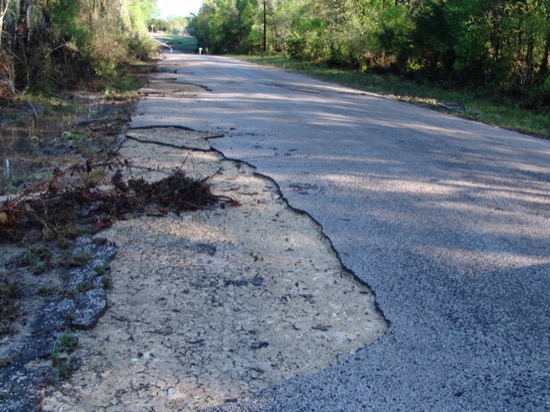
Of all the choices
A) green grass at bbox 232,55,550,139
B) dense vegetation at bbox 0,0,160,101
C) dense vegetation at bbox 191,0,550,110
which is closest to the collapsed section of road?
green grass at bbox 232,55,550,139

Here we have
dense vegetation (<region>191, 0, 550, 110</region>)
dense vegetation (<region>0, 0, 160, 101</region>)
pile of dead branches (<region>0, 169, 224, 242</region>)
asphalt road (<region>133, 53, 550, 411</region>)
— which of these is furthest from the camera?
dense vegetation (<region>191, 0, 550, 110</region>)

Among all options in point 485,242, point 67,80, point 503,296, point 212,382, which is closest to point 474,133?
point 485,242

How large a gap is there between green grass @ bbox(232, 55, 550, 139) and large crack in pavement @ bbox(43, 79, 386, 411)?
28.1ft

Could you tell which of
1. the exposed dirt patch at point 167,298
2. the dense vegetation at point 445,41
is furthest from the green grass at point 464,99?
the exposed dirt patch at point 167,298

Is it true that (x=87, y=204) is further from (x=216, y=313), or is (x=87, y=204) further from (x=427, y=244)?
(x=427, y=244)

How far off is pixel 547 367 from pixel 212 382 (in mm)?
1828

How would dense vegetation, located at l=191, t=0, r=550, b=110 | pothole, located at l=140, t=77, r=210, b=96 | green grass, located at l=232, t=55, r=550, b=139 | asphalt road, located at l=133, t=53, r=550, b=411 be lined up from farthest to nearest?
dense vegetation, located at l=191, t=0, r=550, b=110
pothole, located at l=140, t=77, r=210, b=96
green grass, located at l=232, t=55, r=550, b=139
asphalt road, located at l=133, t=53, r=550, b=411

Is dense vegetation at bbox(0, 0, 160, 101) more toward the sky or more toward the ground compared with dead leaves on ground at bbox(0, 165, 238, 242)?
more toward the sky

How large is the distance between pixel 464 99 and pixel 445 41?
6.26m

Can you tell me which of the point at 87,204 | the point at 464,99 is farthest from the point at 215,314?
the point at 464,99

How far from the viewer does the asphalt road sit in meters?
2.84

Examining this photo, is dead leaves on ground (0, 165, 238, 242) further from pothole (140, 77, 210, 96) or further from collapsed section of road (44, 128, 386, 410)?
pothole (140, 77, 210, 96)

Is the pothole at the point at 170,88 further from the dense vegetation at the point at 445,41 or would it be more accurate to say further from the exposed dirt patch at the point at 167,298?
the exposed dirt patch at the point at 167,298

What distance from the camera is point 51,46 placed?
656 inches
